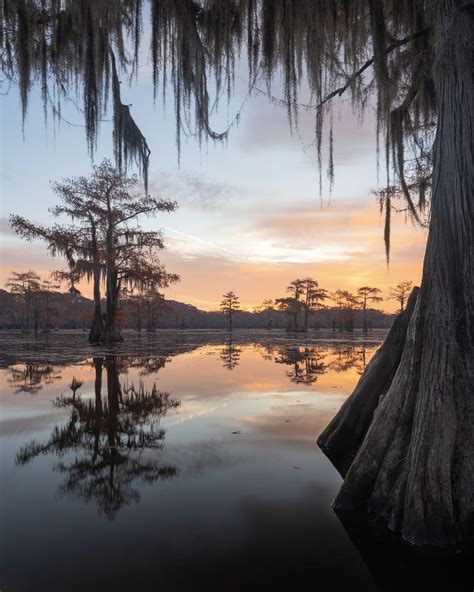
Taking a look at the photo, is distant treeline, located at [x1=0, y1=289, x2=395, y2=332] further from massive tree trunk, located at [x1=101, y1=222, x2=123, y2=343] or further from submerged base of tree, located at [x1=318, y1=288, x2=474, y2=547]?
submerged base of tree, located at [x1=318, y1=288, x2=474, y2=547]

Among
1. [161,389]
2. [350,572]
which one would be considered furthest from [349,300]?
[350,572]

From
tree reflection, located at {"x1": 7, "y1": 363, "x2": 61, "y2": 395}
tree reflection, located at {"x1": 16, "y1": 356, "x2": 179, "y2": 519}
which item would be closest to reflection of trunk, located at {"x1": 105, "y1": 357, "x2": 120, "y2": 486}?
tree reflection, located at {"x1": 16, "y1": 356, "x2": 179, "y2": 519}

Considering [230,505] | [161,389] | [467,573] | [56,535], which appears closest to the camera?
[467,573]

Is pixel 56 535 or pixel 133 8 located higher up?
pixel 133 8

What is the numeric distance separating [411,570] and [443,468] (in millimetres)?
737

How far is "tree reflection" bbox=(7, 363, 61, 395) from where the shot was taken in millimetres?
8396

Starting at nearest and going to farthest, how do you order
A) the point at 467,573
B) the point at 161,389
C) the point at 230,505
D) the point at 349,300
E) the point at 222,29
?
the point at 467,573, the point at 230,505, the point at 222,29, the point at 161,389, the point at 349,300

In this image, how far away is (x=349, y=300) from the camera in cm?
8038

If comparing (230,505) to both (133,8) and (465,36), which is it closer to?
(465,36)

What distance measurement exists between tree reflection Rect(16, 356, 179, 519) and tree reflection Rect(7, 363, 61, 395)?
1.57 m

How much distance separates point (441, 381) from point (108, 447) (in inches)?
152

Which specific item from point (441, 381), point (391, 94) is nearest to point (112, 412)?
point (441, 381)

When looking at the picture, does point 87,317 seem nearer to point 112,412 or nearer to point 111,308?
point 111,308

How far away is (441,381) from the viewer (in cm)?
304
